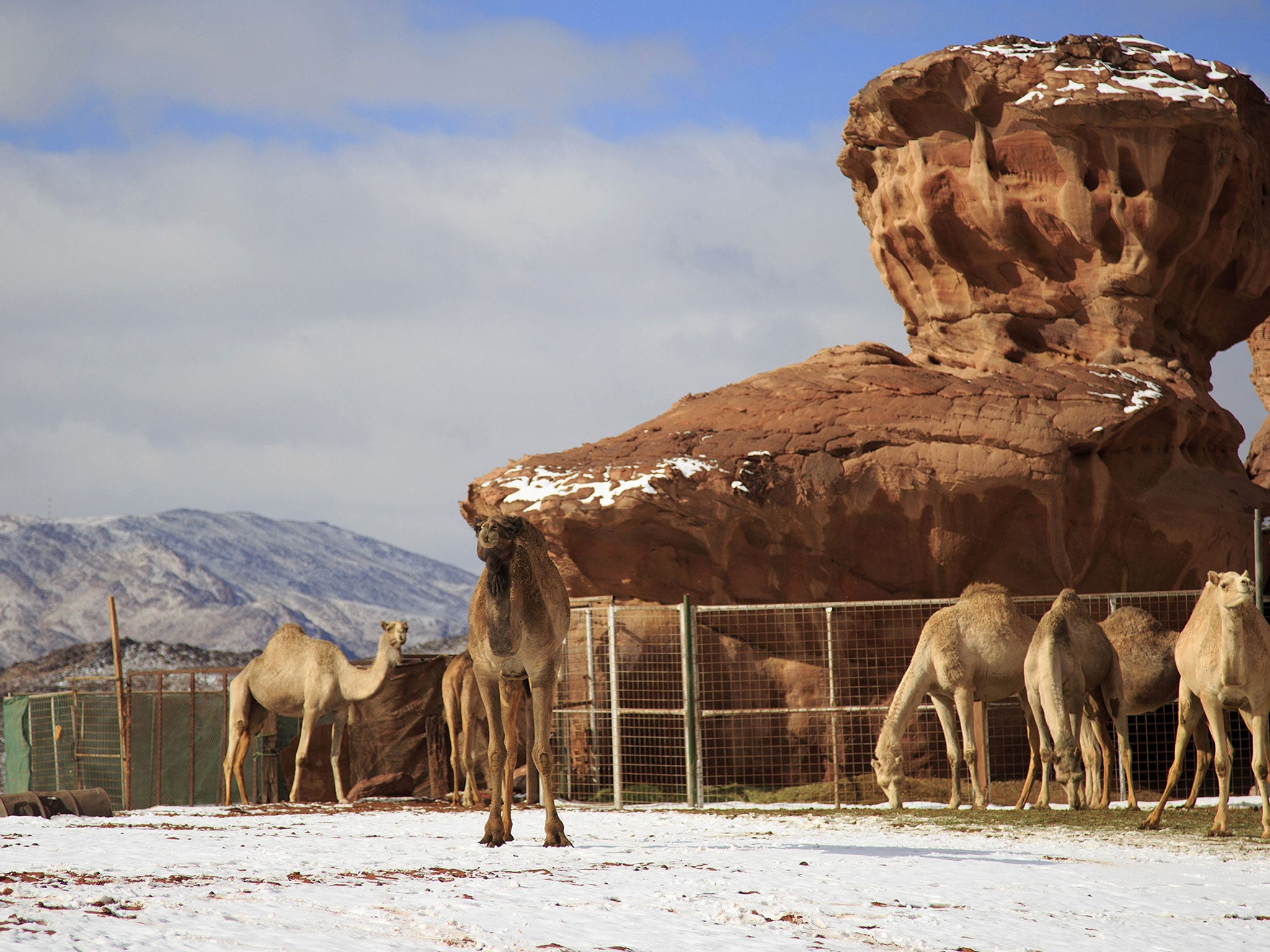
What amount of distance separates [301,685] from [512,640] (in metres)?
7.46

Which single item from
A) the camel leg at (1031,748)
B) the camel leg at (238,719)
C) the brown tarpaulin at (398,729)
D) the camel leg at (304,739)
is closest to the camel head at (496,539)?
the camel leg at (1031,748)

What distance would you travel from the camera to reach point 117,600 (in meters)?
94.2

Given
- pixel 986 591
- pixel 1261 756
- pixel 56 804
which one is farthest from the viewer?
pixel 986 591

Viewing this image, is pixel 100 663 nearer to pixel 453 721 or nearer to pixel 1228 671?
pixel 453 721

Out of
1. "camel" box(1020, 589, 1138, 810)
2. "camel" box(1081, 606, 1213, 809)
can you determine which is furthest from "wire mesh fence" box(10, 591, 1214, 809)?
"camel" box(1020, 589, 1138, 810)

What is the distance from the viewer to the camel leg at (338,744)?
15380mm

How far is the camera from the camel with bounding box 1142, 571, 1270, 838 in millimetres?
10602

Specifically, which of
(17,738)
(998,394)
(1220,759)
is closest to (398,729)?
(17,738)

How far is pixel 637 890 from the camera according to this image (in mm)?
6664

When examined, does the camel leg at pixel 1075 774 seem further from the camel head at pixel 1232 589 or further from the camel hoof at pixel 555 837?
the camel hoof at pixel 555 837

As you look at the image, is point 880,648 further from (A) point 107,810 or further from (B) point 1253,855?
(A) point 107,810

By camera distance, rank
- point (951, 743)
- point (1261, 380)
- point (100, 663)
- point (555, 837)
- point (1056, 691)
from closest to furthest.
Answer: point (555, 837) → point (1056, 691) → point (951, 743) → point (1261, 380) → point (100, 663)

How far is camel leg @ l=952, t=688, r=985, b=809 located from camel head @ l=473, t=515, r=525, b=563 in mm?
5938

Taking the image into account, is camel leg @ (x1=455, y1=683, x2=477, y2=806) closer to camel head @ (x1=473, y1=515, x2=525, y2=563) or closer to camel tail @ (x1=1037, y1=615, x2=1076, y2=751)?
camel tail @ (x1=1037, y1=615, x2=1076, y2=751)
